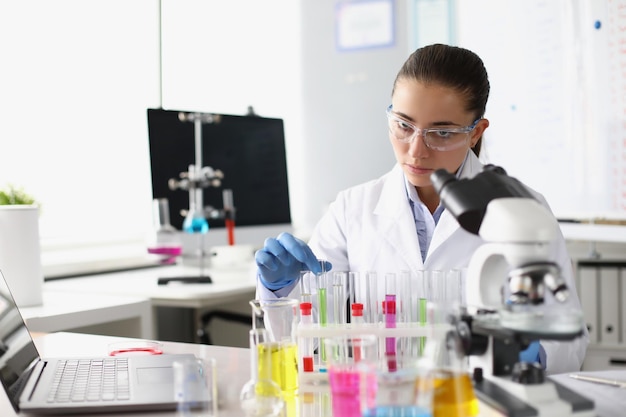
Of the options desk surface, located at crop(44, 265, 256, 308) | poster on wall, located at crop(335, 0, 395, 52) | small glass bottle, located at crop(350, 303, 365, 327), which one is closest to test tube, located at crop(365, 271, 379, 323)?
small glass bottle, located at crop(350, 303, 365, 327)

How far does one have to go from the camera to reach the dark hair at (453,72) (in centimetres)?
177

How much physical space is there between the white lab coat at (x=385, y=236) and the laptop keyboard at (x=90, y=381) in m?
0.39

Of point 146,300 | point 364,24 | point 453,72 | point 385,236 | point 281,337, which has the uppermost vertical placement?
point 364,24

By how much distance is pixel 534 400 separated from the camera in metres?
1.02

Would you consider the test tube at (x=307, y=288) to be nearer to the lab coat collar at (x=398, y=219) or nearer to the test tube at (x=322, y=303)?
the test tube at (x=322, y=303)

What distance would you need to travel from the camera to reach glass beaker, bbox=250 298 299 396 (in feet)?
3.92

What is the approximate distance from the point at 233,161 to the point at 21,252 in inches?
43.0

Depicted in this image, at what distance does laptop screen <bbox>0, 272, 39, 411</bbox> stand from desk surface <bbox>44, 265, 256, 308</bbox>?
1.06 meters

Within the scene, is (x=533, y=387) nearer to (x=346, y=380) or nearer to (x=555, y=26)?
(x=346, y=380)

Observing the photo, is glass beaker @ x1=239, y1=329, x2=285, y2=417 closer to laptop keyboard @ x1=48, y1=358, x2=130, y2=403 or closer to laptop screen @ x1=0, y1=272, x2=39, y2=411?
laptop keyboard @ x1=48, y1=358, x2=130, y2=403

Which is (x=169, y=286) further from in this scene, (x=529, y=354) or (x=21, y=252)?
(x=529, y=354)

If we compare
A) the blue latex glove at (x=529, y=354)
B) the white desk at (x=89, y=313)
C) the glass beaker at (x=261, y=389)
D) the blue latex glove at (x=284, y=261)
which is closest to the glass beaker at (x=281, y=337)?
the glass beaker at (x=261, y=389)

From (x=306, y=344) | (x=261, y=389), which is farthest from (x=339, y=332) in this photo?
(x=261, y=389)

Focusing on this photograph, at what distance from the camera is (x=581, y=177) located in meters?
2.88
